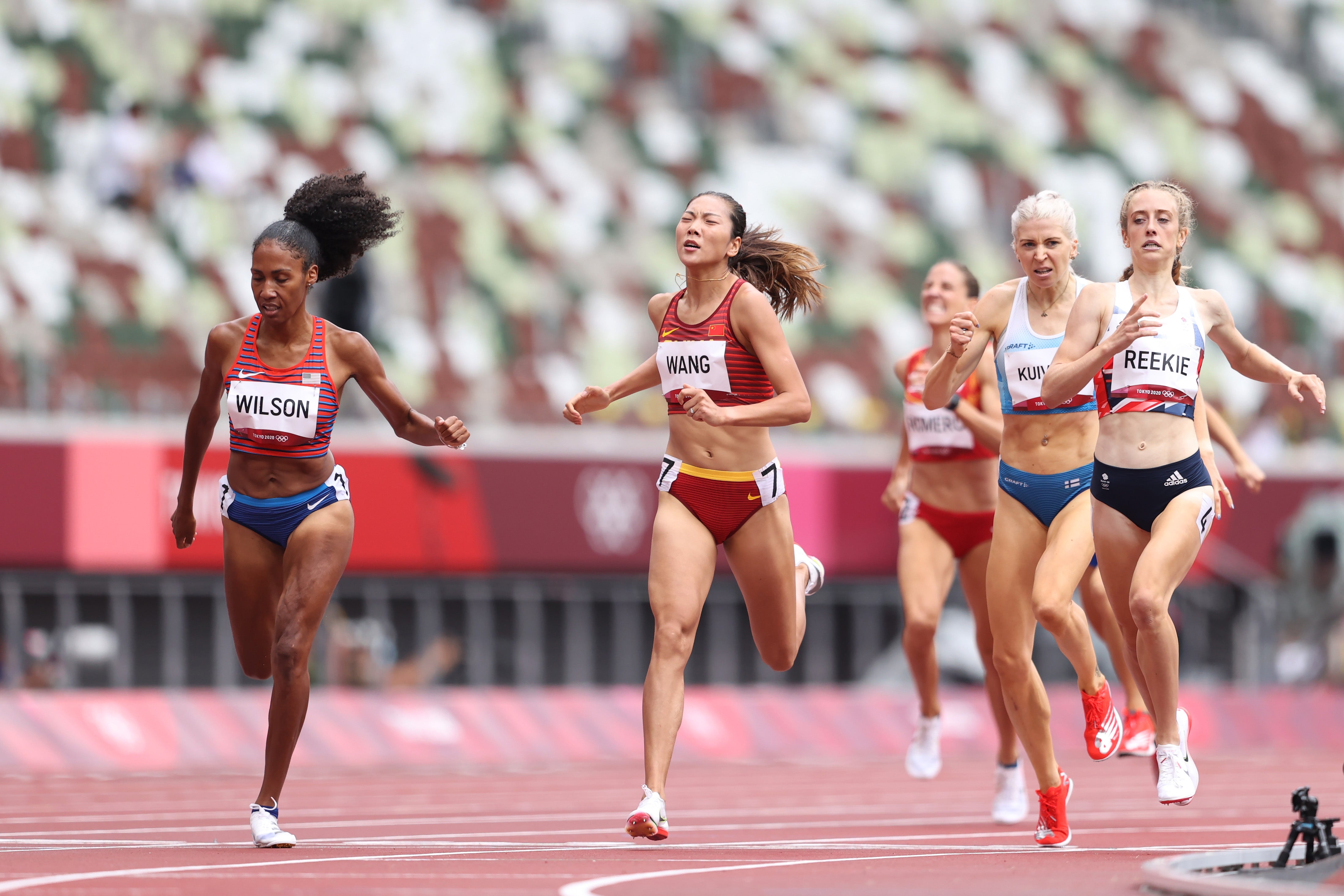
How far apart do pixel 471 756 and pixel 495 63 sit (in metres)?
13.3

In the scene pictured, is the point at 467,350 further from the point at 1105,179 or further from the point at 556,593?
the point at 1105,179

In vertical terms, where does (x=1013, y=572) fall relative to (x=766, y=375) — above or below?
below

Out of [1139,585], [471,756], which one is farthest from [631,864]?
[471,756]

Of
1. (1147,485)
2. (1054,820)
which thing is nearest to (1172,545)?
(1147,485)

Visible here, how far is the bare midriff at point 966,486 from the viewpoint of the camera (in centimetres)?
1227

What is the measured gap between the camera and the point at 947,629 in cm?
2541

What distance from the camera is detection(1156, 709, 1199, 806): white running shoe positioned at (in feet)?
29.1

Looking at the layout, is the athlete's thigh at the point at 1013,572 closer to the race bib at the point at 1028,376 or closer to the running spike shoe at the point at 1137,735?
the race bib at the point at 1028,376

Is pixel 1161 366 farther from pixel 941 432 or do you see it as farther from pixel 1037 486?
pixel 941 432

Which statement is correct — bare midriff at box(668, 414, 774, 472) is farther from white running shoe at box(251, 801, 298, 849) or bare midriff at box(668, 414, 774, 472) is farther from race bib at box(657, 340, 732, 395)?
white running shoe at box(251, 801, 298, 849)

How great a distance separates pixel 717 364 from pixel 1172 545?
2.04 metres

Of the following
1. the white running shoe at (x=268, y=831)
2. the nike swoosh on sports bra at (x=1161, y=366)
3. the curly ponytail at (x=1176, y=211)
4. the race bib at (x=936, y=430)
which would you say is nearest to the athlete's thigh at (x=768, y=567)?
the nike swoosh on sports bra at (x=1161, y=366)

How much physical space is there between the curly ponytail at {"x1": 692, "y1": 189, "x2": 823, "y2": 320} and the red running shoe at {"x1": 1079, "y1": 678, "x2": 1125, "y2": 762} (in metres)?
2.15

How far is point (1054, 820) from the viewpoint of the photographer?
9.27m
